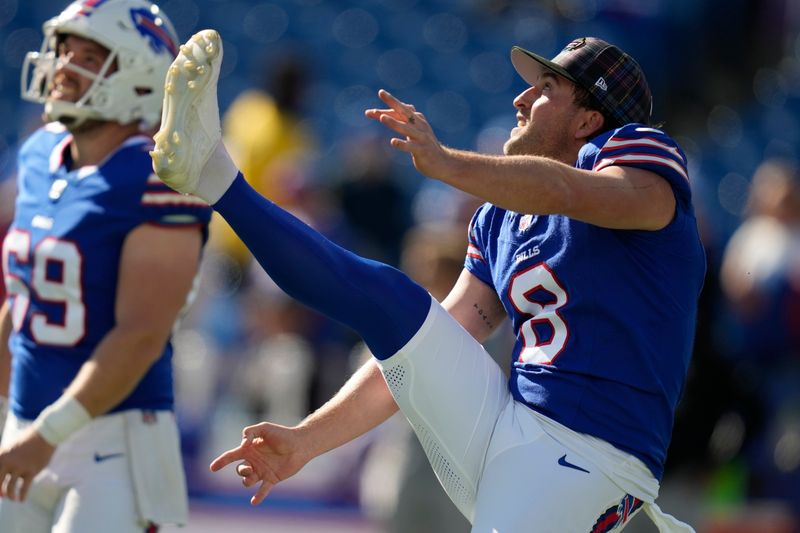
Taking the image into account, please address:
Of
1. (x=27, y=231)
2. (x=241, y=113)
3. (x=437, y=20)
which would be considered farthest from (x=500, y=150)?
(x=27, y=231)

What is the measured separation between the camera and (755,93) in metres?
9.35

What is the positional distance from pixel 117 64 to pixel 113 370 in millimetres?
934

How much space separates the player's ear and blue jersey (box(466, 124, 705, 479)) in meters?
0.16

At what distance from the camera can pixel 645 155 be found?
10.1ft

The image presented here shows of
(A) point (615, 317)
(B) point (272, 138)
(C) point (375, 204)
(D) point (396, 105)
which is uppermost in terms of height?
(D) point (396, 105)

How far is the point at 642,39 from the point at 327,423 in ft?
21.1

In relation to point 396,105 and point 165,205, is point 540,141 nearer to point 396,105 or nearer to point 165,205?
point 396,105

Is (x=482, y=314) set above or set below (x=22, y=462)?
above

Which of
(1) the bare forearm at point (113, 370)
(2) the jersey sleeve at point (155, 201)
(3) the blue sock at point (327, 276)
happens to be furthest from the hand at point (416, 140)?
(1) the bare forearm at point (113, 370)

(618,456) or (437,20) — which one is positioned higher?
(618,456)

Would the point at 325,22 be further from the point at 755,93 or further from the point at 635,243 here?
the point at 635,243

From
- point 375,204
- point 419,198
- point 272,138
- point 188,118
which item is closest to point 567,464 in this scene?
point 188,118

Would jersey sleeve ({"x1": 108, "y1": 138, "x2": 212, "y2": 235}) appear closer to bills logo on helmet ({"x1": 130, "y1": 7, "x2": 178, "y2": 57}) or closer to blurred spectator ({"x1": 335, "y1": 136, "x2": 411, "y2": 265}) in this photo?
bills logo on helmet ({"x1": 130, "y1": 7, "x2": 178, "y2": 57})

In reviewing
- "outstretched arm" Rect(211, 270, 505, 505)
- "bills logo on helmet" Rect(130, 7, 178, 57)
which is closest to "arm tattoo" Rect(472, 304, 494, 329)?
"outstretched arm" Rect(211, 270, 505, 505)
